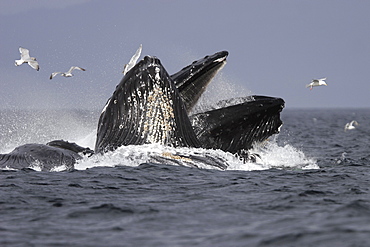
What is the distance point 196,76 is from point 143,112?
4.51 ft

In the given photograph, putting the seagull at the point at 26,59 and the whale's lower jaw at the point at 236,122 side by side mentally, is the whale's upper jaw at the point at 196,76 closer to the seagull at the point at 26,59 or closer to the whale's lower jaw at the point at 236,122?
the whale's lower jaw at the point at 236,122

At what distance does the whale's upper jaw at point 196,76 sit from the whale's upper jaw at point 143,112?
689mm

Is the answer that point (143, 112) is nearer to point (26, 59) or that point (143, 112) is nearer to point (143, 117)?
point (143, 117)

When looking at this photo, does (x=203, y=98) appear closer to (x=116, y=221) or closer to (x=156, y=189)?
(x=156, y=189)

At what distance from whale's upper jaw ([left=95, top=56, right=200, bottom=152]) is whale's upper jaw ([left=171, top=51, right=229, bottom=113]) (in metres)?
0.69

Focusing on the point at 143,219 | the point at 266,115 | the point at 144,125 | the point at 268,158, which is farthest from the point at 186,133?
the point at 143,219

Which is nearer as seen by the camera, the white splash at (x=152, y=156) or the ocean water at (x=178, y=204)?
the ocean water at (x=178, y=204)

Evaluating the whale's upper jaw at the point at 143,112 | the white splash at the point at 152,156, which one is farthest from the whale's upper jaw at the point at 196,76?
the white splash at the point at 152,156

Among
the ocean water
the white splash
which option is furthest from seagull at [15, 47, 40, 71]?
the ocean water

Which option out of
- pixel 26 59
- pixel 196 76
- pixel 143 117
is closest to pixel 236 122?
pixel 196 76

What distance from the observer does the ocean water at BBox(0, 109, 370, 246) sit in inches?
267

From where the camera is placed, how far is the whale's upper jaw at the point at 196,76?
12383 millimetres

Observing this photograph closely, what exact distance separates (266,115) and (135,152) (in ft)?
9.10

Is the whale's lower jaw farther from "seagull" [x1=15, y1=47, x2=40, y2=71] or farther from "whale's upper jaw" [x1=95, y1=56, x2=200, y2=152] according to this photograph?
"seagull" [x1=15, y1=47, x2=40, y2=71]
